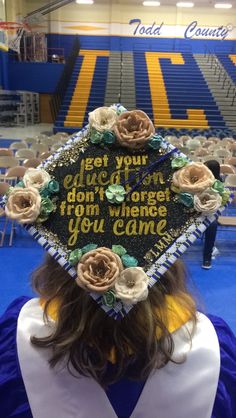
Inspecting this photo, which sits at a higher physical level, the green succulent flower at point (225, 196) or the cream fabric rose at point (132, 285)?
the green succulent flower at point (225, 196)

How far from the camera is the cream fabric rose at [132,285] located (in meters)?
0.90

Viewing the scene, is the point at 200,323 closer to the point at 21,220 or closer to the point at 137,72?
the point at 21,220

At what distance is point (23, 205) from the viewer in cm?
107

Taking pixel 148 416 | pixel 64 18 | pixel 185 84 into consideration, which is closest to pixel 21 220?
pixel 148 416

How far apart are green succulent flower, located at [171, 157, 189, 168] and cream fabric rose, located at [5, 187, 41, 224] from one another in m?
0.39

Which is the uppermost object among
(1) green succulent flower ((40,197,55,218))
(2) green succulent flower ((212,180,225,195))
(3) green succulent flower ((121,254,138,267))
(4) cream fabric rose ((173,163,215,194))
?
(4) cream fabric rose ((173,163,215,194))

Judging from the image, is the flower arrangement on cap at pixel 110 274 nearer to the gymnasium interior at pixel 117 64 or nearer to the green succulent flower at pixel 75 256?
the green succulent flower at pixel 75 256

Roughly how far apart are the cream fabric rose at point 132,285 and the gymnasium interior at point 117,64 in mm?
12021

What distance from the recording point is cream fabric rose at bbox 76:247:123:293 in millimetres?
915

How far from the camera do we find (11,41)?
50.1ft

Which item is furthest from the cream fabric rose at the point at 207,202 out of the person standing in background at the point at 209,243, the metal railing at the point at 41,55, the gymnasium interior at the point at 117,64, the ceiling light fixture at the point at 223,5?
the ceiling light fixture at the point at 223,5

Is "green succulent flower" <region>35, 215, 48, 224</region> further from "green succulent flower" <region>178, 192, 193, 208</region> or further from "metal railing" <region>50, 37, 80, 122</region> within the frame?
"metal railing" <region>50, 37, 80, 122</region>

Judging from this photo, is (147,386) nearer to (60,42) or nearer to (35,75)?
(35,75)

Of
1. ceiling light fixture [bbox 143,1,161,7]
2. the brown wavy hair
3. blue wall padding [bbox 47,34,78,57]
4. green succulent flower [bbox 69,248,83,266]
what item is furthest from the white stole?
ceiling light fixture [bbox 143,1,161,7]
